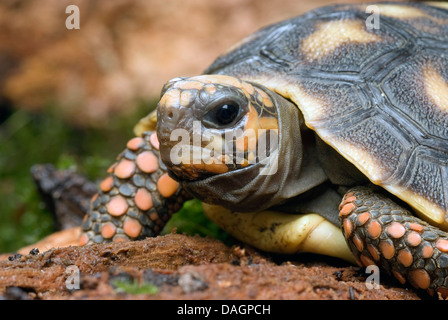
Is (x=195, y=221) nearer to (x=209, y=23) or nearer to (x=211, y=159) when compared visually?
(x=211, y=159)

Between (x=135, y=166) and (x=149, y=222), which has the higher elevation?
(x=135, y=166)

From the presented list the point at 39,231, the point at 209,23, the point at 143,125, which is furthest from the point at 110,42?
the point at 143,125

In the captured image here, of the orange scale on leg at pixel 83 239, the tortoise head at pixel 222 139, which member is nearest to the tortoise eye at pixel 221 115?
the tortoise head at pixel 222 139

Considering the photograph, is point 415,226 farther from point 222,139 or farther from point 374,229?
point 222,139

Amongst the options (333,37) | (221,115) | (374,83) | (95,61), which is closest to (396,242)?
(374,83)

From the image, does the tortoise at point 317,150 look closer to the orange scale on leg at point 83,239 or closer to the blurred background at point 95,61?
the orange scale on leg at point 83,239

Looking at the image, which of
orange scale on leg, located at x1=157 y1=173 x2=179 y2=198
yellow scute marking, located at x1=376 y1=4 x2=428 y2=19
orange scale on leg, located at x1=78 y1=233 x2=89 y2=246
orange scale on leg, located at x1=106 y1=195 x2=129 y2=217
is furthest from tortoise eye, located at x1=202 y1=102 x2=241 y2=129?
yellow scute marking, located at x1=376 y1=4 x2=428 y2=19

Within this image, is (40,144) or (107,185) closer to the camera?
(107,185)
